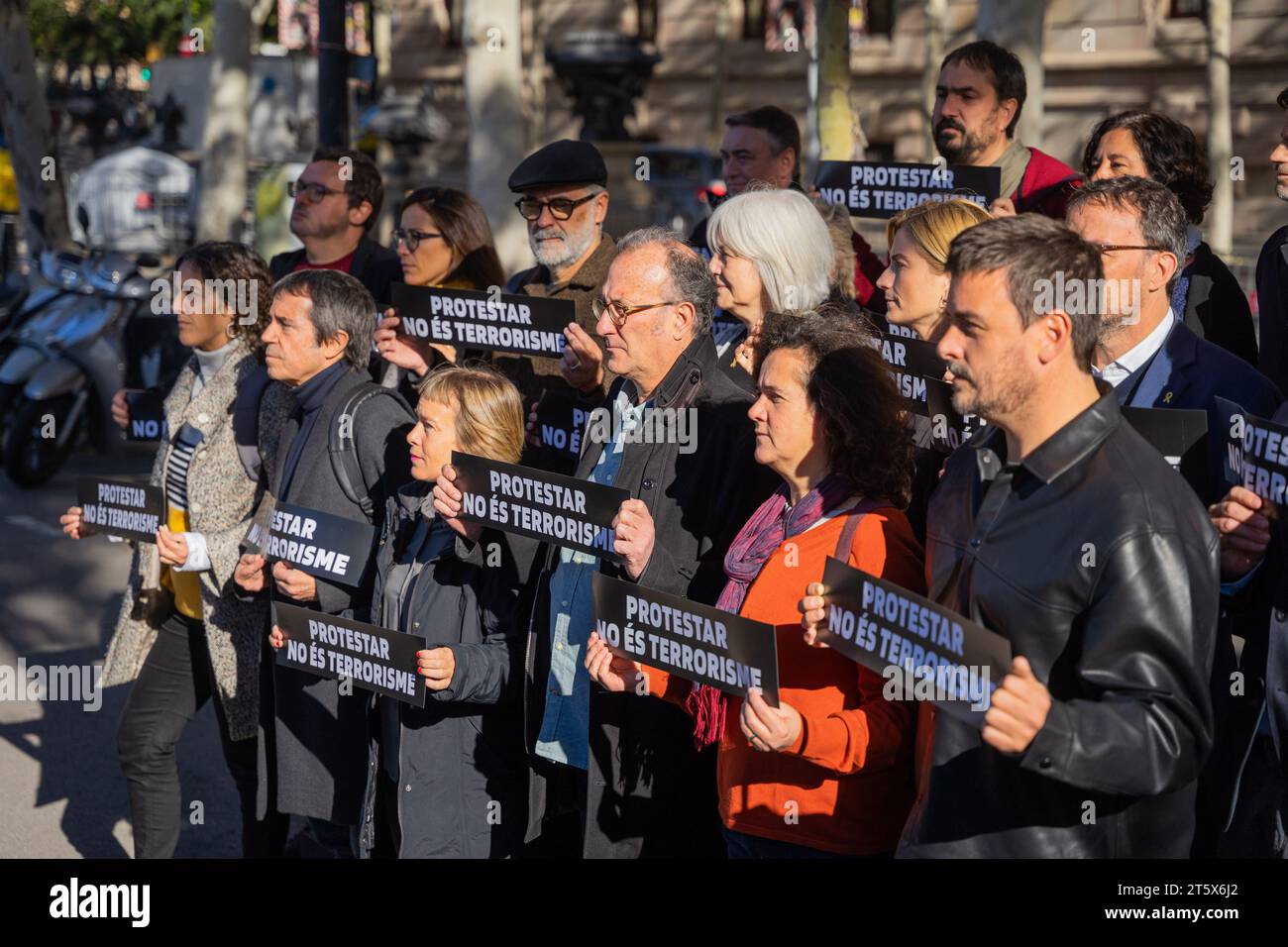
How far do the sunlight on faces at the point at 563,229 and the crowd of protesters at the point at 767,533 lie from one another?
0.01m

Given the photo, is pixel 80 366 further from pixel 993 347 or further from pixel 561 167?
pixel 993 347

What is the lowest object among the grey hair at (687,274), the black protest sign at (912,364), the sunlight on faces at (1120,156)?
the black protest sign at (912,364)

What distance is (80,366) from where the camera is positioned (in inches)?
456

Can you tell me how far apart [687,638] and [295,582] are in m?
1.63

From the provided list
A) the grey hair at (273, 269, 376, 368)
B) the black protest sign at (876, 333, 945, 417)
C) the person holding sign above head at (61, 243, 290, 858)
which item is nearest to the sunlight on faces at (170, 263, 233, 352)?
the person holding sign above head at (61, 243, 290, 858)

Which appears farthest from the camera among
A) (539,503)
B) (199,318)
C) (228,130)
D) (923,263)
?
(228,130)

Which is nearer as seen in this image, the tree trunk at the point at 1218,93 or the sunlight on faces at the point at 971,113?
the sunlight on faces at the point at 971,113

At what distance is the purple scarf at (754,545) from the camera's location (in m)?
3.35

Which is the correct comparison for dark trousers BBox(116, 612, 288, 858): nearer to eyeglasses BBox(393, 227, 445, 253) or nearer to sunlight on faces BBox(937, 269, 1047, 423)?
eyeglasses BBox(393, 227, 445, 253)

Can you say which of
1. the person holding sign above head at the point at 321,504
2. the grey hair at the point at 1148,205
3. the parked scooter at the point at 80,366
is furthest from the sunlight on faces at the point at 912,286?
the parked scooter at the point at 80,366

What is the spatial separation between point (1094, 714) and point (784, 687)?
0.87 metres

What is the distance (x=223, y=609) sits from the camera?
4.94 metres

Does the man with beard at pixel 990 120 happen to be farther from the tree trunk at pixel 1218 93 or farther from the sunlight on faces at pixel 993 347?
the tree trunk at pixel 1218 93

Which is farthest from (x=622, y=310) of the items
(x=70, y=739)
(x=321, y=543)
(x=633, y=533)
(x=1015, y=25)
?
(x=1015, y=25)
